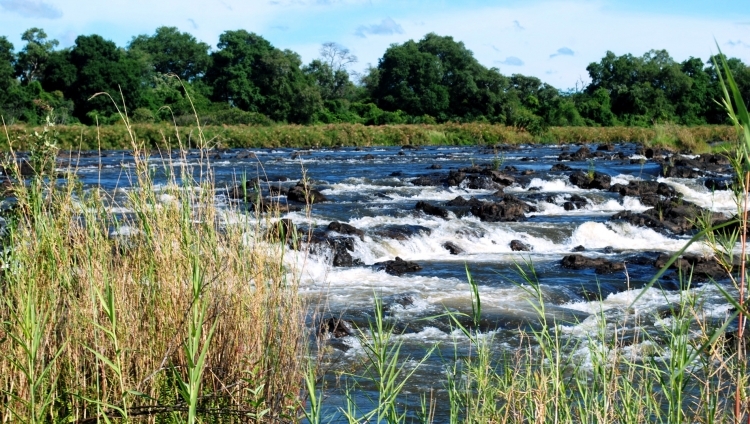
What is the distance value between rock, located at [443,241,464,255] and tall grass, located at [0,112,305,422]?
913 centimetres

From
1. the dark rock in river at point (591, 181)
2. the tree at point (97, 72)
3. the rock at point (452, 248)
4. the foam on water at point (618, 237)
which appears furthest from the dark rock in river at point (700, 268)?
the tree at point (97, 72)

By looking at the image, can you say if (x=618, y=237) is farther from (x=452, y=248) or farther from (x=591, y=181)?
(x=591, y=181)

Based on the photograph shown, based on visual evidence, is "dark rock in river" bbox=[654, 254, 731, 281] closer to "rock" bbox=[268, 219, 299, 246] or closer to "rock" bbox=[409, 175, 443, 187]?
"rock" bbox=[268, 219, 299, 246]

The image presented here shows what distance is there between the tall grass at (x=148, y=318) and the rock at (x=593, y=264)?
818 cm

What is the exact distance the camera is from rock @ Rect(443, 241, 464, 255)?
1391 cm

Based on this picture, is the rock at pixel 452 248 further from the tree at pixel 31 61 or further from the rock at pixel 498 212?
the tree at pixel 31 61

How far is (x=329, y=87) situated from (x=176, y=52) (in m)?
16.7

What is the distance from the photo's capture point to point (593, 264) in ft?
40.7

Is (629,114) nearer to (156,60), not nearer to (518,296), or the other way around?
(156,60)

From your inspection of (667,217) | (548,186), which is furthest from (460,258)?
(548,186)

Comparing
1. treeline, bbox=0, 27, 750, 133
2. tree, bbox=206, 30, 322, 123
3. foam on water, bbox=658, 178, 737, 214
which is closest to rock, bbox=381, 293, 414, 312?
foam on water, bbox=658, 178, 737, 214

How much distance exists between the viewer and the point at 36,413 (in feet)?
12.8

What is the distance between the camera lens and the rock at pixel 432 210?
1645 cm

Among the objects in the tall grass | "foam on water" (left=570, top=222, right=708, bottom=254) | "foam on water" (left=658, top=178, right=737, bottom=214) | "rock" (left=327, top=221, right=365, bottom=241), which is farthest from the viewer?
"foam on water" (left=658, top=178, right=737, bottom=214)
